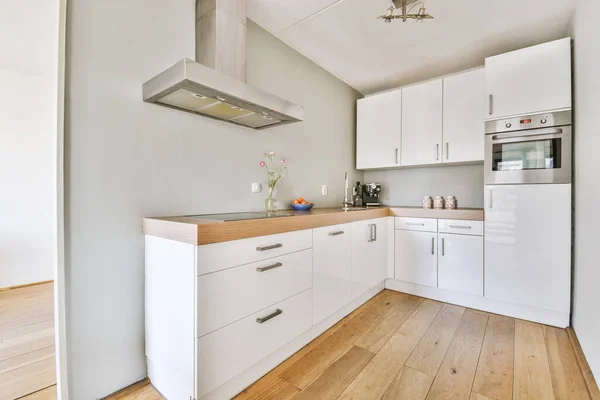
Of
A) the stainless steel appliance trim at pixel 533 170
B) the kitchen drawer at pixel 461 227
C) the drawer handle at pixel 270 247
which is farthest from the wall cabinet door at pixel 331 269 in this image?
the stainless steel appliance trim at pixel 533 170

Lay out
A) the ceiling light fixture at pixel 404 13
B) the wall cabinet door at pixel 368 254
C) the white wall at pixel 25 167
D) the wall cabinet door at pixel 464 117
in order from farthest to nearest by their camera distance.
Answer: the white wall at pixel 25 167
the wall cabinet door at pixel 464 117
the wall cabinet door at pixel 368 254
the ceiling light fixture at pixel 404 13

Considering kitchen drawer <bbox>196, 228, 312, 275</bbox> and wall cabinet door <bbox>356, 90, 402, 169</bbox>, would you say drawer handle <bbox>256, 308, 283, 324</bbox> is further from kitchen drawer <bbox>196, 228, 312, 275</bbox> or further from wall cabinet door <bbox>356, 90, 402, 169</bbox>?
wall cabinet door <bbox>356, 90, 402, 169</bbox>

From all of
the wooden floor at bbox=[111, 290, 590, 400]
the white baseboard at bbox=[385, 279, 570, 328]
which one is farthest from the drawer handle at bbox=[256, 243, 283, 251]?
the white baseboard at bbox=[385, 279, 570, 328]

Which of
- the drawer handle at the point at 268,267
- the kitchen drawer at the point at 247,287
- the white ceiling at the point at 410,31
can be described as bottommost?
the kitchen drawer at the point at 247,287

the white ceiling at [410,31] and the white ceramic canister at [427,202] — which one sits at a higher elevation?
the white ceiling at [410,31]

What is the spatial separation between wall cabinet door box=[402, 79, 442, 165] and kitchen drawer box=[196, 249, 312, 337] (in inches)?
73.4

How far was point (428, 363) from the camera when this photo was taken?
64.2 inches

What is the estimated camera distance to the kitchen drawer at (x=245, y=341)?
1.20 m

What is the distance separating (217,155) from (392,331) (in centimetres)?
187

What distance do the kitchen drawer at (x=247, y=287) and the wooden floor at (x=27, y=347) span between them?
101 centimetres

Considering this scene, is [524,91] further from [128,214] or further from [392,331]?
[128,214]

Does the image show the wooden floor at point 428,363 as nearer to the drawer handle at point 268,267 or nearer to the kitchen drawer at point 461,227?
the drawer handle at point 268,267

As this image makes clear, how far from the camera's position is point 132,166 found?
4.75 feet

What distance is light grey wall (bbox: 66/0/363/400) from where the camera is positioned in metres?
1.27
